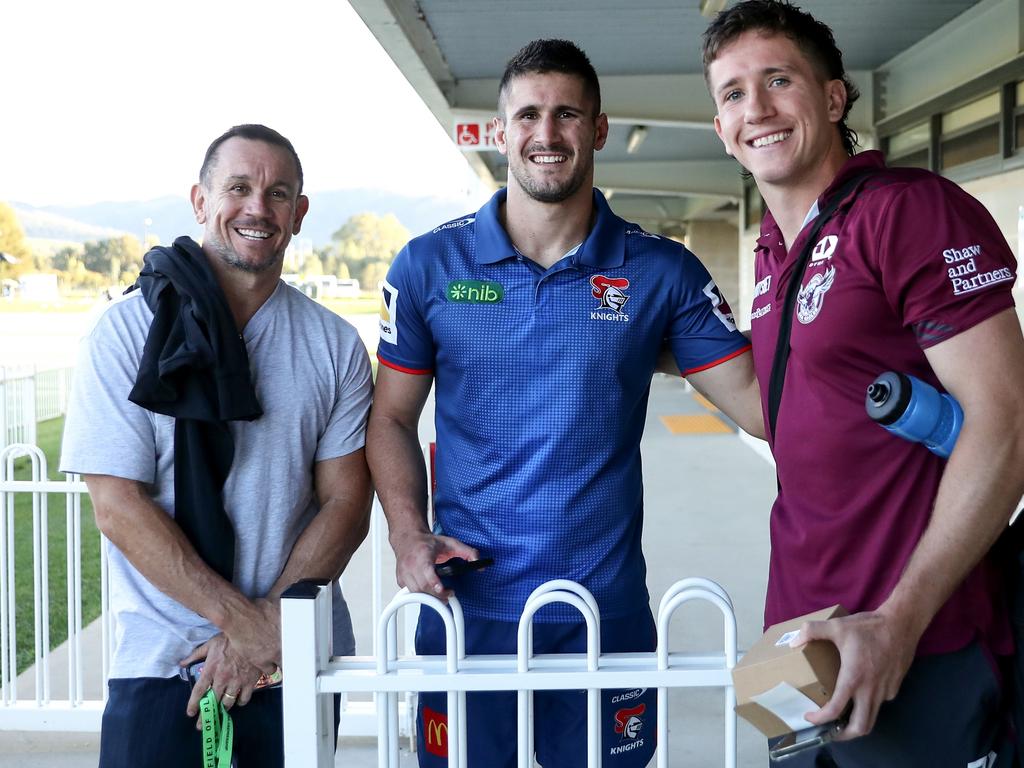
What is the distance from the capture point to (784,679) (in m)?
1.35

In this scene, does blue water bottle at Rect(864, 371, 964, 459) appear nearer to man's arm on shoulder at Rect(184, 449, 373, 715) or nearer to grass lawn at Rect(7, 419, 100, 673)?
man's arm on shoulder at Rect(184, 449, 373, 715)

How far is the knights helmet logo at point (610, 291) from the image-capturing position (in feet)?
7.26

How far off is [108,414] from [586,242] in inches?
42.8

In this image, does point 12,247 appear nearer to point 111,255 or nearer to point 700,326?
point 111,255

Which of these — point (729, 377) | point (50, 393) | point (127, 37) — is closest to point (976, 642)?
point (729, 377)

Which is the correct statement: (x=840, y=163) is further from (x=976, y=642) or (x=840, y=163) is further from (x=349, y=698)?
(x=349, y=698)

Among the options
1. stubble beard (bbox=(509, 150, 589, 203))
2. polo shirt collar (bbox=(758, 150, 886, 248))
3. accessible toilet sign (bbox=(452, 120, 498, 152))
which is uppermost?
accessible toilet sign (bbox=(452, 120, 498, 152))

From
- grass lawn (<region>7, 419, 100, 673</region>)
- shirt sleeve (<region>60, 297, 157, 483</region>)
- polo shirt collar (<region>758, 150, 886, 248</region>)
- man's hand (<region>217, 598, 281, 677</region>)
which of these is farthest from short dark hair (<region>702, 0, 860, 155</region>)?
grass lawn (<region>7, 419, 100, 673</region>)

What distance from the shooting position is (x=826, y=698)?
4.46 ft

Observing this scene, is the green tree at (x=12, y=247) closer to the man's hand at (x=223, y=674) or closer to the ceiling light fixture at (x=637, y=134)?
the ceiling light fixture at (x=637, y=134)

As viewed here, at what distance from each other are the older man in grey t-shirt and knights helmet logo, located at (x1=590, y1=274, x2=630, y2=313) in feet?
1.83

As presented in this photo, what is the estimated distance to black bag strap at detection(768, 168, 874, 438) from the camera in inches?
65.6

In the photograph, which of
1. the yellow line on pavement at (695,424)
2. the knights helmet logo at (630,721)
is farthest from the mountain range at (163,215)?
the knights helmet logo at (630,721)

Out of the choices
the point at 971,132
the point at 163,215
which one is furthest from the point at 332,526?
the point at 163,215
